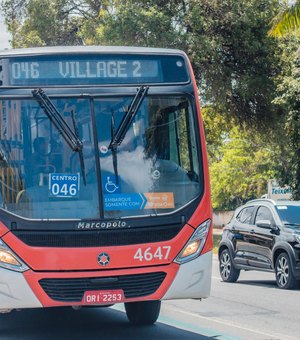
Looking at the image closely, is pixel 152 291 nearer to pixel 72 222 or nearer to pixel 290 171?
pixel 72 222

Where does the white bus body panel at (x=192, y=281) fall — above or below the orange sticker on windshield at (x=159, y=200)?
below

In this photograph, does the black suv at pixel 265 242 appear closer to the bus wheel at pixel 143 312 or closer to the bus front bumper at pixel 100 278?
the bus wheel at pixel 143 312

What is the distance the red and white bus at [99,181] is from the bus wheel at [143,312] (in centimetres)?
198

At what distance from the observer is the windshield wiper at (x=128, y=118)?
9805 mm

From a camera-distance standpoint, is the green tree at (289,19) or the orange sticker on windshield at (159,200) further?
the green tree at (289,19)

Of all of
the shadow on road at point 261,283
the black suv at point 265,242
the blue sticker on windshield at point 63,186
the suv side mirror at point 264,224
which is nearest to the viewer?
the blue sticker on windshield at point 63,186

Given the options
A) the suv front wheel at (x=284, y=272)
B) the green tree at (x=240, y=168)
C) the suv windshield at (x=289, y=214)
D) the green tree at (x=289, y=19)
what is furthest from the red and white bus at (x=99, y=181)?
the green tree at (x=240, y=168)

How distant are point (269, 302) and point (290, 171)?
22249 mm

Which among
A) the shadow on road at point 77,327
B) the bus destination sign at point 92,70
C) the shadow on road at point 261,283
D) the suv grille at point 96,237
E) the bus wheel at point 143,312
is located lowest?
the shadow on road at point 261,283

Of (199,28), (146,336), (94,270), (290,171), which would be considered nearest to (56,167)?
(94,270)

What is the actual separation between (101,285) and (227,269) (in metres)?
10.2

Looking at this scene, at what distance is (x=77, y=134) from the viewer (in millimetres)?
9758

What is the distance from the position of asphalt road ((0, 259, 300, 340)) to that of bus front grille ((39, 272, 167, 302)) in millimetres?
1508

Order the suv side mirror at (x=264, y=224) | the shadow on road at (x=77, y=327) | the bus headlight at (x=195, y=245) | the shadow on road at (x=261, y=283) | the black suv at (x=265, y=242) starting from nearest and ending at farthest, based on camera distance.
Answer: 1. the bus headlight at (x=195, y=245)
2. the shadow on road at (x=77, y=327)
3. the black suv at (x=265, y=242)
4. the suv side mirror at (x=264, y=224)
5. the shadow on road at (x=261, y=283)
